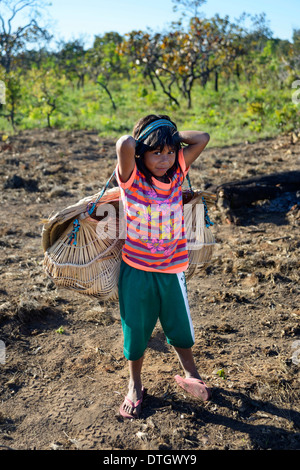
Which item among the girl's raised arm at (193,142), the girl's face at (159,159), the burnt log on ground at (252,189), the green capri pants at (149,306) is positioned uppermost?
the girl's raised arm at (193,142)

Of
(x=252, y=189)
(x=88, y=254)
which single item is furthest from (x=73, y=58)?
(x=88, y=254)

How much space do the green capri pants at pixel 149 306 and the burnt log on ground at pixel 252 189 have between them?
2779 millimetres

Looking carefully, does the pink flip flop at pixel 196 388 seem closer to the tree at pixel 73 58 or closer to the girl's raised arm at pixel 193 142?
the girl's raised arm at pixel 193 142

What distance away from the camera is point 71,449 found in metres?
1.89

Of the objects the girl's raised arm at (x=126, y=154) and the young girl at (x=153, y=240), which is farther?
the young girl at (x=153, y=240)

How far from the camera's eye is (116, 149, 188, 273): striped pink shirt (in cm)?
193

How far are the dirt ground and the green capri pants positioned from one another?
0.36 metres

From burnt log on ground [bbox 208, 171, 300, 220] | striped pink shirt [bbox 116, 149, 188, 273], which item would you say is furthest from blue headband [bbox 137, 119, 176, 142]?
burnt log on ground [bbox 208, 171, 300, 220]

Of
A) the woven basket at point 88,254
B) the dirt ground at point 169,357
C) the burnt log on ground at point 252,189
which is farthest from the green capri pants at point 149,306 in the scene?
the burnt log on ground at point 252,189

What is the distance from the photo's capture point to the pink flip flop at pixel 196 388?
2117 millimetres

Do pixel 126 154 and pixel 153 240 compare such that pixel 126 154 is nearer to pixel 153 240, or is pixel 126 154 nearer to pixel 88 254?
pixel 153 240

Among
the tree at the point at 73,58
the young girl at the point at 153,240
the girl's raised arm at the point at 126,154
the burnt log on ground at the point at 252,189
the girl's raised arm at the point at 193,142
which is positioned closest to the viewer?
the girl's raised arm at the point at 126,154

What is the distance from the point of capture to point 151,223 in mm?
1948

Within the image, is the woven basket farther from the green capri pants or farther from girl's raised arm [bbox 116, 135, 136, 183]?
girl's raised arm [bbox 116, 135, 136, 183]
